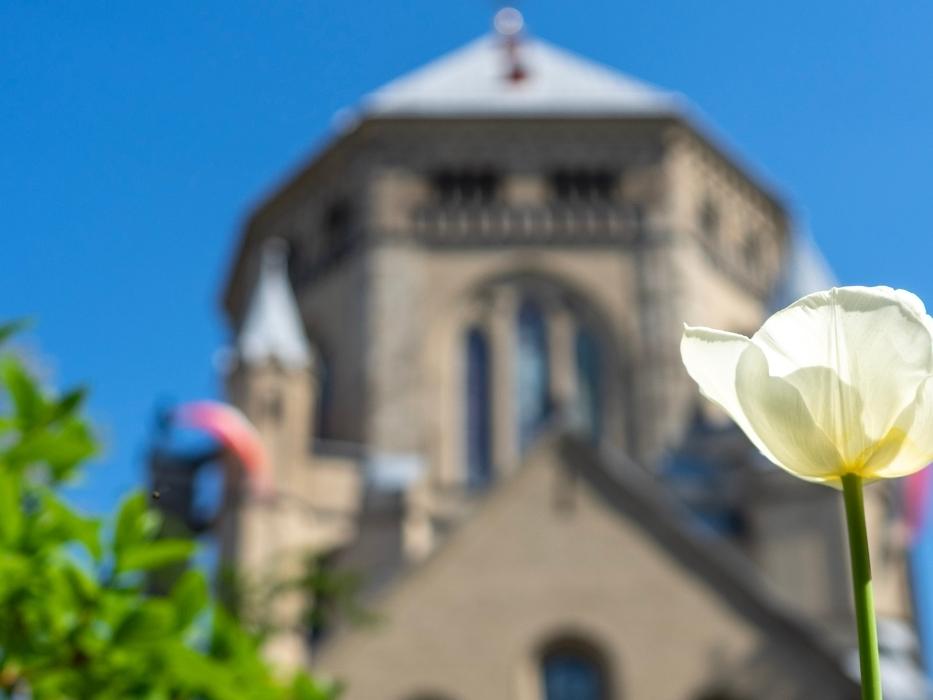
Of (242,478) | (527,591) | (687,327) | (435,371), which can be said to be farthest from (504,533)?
(687,327)

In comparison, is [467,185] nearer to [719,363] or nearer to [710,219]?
[710,219]

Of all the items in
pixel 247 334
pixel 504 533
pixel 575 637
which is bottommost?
pixel 575 637

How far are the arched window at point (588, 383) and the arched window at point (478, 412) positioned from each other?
2041 millimetres

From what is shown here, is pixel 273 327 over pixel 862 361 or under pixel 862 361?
over

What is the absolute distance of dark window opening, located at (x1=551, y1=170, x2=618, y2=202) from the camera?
32750mm

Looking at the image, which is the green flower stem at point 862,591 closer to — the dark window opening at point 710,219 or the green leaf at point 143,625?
the green leaf at point 143,625

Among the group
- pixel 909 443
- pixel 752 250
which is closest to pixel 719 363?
pixel 909 443

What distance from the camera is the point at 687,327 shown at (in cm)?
155

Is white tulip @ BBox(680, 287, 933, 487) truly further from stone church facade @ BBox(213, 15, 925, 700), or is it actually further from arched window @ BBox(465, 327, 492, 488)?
arched window @ BBox(465, 327, 492, 488)

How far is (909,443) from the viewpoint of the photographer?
1.48 metres

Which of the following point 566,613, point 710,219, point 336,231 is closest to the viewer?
point 566,613

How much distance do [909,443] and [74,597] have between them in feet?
7.97

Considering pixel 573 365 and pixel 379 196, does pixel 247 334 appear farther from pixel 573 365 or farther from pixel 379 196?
pixel 573 365

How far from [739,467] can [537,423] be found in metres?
4.75
